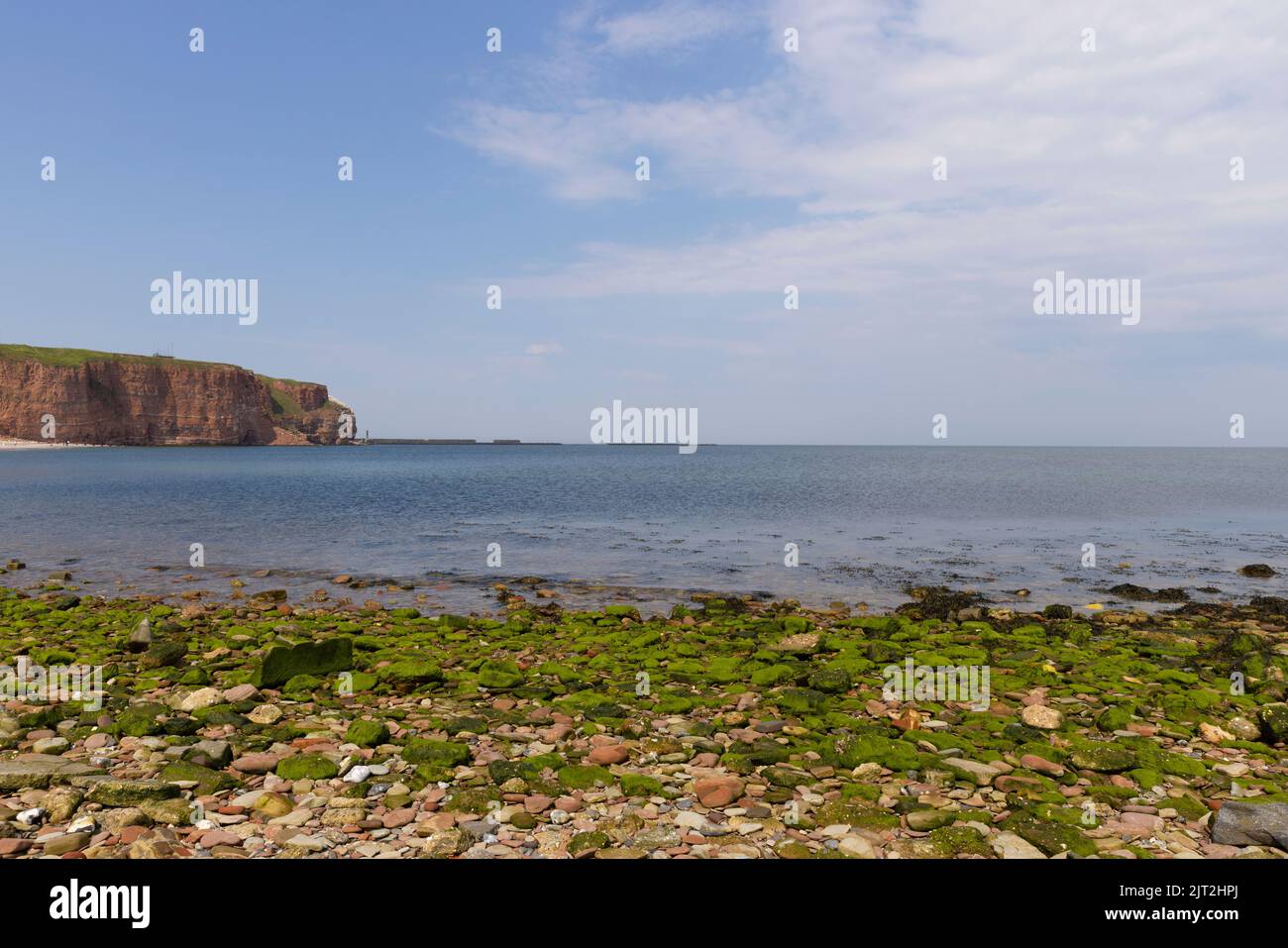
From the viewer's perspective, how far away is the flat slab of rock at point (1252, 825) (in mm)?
7301

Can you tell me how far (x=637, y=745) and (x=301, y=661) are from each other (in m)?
6.93

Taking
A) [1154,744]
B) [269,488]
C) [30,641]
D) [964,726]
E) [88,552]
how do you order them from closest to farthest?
1. [1154,744]
2. [964,726]
3. [30,641]
4. [88,552]
5. [269,488]

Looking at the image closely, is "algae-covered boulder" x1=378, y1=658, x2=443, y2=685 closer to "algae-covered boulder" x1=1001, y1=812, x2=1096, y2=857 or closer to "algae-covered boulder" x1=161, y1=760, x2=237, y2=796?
"algae-covered boulder" x1=161, y1=760, x2=237, y2=796

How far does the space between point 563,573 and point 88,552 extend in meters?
23.2

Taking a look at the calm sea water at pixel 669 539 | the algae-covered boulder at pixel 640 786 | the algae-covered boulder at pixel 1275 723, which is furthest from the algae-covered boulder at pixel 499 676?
the algae-covered boulder at pixel 1275 723

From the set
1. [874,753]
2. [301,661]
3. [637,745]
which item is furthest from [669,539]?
[874,753]

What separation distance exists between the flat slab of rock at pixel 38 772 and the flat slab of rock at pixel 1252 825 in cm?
1225

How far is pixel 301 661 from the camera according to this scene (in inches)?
532

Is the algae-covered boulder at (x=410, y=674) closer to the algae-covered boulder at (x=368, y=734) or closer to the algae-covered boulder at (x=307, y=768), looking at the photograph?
the algae-covered boulder at (x=368, y=734)

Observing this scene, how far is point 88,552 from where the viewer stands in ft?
114

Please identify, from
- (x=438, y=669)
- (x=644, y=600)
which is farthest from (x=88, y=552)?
(x=438, y=669)
